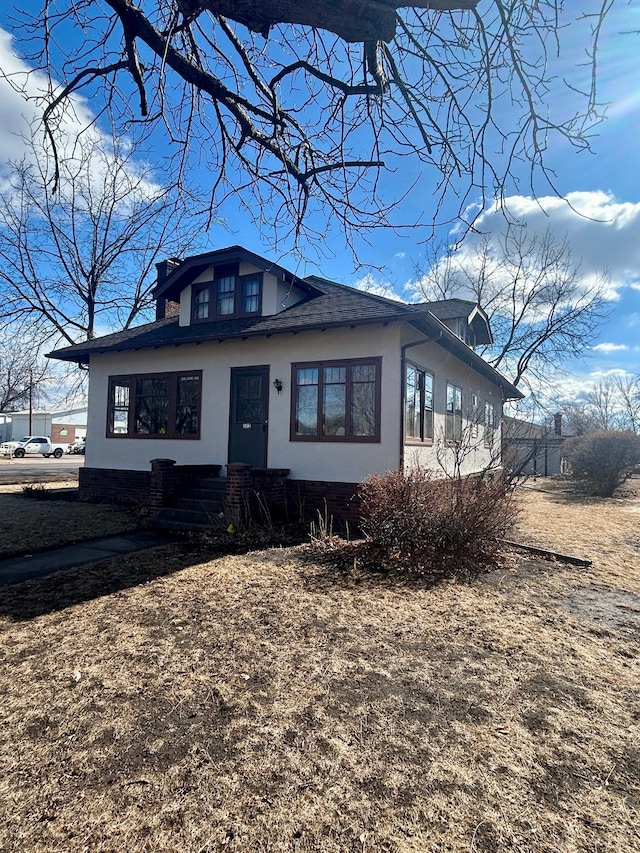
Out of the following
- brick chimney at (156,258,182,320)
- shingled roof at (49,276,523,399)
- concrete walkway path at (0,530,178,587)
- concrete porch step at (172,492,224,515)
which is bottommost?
concrete walkway path at (0,530,178,587)

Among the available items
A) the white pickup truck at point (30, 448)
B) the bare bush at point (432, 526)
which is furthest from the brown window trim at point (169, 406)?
the white pickup truck at point (30, 448)

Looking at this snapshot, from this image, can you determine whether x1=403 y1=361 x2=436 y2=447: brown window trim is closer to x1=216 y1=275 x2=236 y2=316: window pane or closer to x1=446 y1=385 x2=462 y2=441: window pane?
x1=446 y1=385 x2=462 y2=441: window pane

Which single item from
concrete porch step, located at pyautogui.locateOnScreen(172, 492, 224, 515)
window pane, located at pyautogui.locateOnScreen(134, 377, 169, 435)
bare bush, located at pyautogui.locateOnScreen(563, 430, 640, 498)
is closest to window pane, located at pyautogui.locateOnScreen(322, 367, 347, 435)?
concrete porch step, located at pyautogui.locateOnScreen(172, 492, 224, 515)

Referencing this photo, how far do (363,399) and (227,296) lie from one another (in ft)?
15.7

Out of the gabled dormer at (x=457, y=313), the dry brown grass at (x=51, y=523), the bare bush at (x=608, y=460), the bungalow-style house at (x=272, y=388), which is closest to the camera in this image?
the dry brown grass at (x=51, y=523)

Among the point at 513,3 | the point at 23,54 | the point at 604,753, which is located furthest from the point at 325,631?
the point at 23,54

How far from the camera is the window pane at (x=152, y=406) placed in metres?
11.4

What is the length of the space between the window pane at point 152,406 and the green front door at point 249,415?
210cm

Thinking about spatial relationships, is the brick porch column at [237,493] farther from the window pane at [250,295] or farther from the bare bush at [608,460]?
the bare bush at [608,460]

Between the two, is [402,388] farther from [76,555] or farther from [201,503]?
[76,555]

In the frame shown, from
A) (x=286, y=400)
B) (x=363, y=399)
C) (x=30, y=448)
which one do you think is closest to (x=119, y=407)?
(x=286, y=400)

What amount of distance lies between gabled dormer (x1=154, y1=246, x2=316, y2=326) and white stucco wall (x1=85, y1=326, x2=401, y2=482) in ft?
3.65

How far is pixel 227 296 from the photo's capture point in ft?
37.3

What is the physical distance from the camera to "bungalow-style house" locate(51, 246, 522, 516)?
28.5 feet
